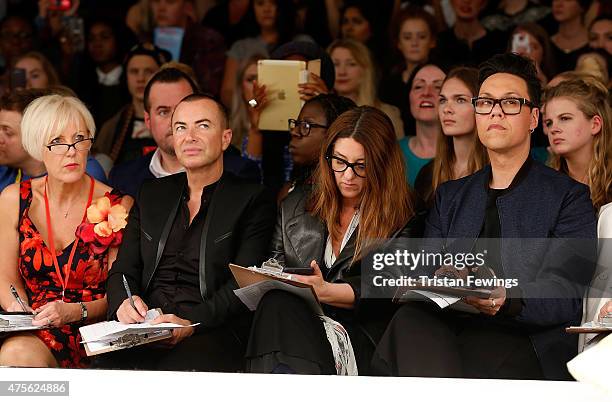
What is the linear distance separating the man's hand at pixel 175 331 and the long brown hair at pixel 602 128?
1480 mm

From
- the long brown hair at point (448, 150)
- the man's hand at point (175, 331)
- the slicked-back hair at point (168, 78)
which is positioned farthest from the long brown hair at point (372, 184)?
the slicked-back hair at point (168, 78)

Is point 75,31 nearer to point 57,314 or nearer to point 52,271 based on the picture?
point 52,271

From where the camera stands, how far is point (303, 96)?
15.1ft

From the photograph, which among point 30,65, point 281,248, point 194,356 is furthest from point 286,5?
point 194,356

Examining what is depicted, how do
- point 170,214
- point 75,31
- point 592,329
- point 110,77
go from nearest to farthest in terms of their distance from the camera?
→ point 592,329 → point 170,214 → point 110,77 → point 75,31

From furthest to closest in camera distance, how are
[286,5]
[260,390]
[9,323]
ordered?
[286,5], [9,323], [260,390]

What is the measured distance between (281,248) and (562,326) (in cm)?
97

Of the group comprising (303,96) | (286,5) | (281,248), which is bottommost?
(281,248)

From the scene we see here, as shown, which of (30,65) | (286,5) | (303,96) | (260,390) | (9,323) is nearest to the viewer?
(260,390)

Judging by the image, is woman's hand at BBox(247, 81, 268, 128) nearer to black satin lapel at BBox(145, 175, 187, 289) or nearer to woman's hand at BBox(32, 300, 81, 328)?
black satin lapel at BBox(145, 175, 187, 289)

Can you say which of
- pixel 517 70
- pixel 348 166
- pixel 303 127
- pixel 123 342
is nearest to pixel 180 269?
pixel 123 342

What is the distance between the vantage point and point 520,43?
5.45m

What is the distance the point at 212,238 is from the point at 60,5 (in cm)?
290

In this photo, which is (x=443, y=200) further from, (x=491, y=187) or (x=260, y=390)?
(x=260, y=390)
